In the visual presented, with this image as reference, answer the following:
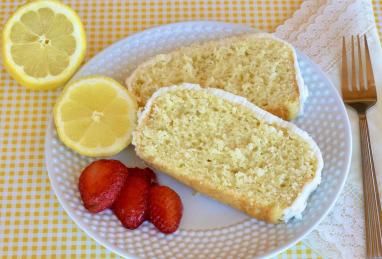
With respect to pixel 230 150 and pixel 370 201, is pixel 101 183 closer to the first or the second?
pixel 230 150

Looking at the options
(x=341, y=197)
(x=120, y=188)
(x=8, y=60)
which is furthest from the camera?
(x=8, y=60)

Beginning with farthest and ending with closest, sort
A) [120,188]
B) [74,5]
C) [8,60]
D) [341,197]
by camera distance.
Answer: [74,5]
[8,60]
[341,197]
[120,188]

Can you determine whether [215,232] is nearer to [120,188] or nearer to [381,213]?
[120,188]

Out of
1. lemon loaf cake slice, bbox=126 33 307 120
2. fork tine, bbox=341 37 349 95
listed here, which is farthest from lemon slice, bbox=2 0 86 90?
fork tine, bbox=341 37 349 95

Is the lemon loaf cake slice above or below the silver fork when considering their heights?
above

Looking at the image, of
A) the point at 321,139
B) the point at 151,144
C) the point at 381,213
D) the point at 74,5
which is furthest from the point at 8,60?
the point at 381,213

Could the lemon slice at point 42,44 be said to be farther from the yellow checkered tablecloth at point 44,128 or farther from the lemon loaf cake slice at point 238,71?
the lemon loaf cake slice at point 238,71

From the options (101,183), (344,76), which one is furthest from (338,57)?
(101,183)

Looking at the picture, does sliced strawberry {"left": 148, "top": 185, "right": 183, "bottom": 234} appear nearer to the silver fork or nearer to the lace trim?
the silver fork
